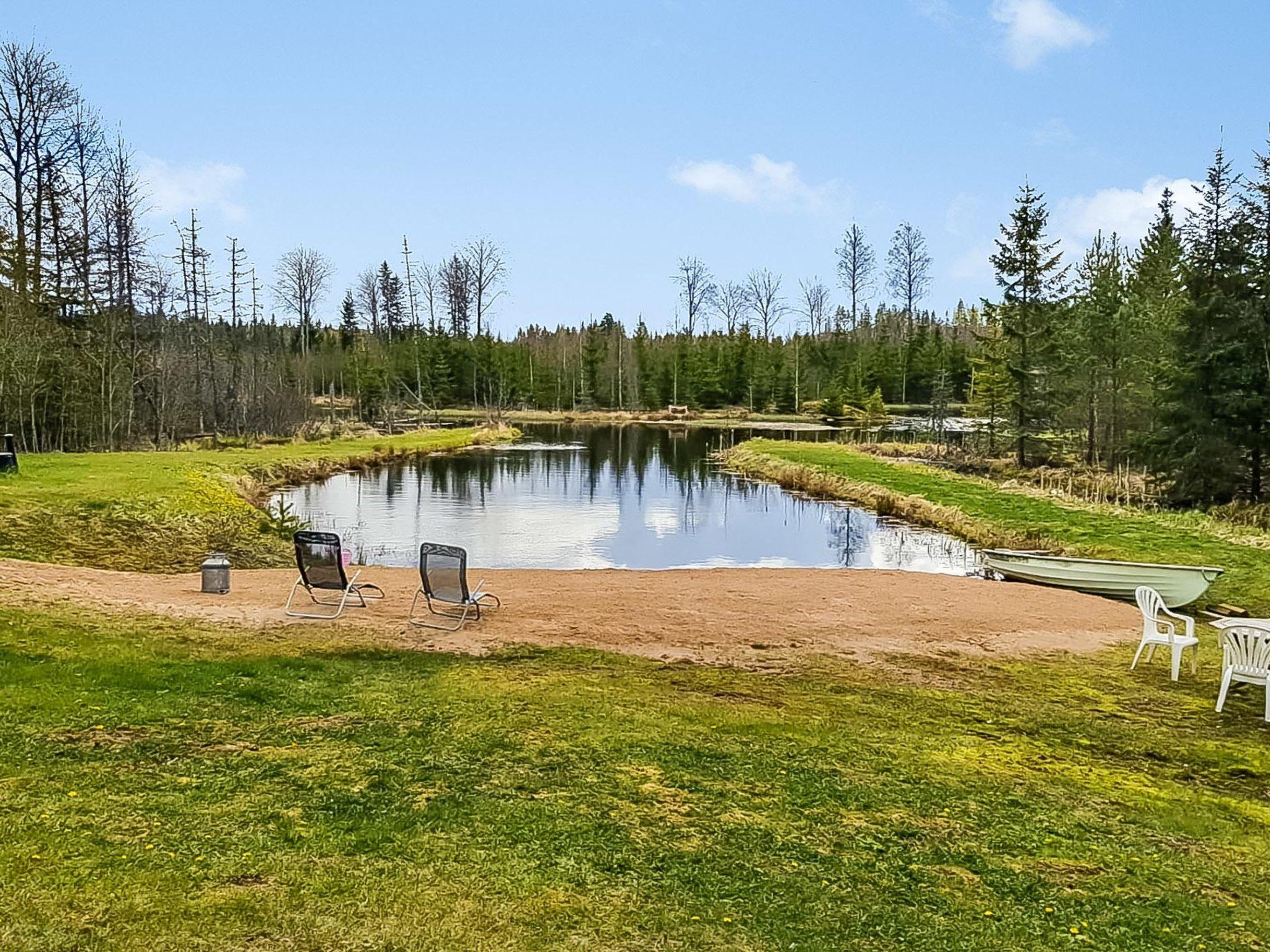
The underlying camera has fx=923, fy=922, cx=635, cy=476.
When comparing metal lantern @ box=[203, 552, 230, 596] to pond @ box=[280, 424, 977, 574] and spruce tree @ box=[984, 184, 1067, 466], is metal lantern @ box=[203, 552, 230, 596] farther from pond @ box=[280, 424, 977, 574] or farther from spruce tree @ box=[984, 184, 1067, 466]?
spruce tree @ box=[984, 184, 1067, 466]

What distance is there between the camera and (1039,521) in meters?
19.8

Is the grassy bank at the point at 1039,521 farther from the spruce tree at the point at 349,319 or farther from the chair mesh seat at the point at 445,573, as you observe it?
the spruce tree at the point at 349,319

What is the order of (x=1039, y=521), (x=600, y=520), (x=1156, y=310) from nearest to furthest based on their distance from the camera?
(x=1039, y=521) → (x=600, y=520) → (x=1156, y=310)

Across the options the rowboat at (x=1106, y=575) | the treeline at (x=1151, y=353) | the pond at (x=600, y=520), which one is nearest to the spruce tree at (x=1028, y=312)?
the treeline at (x=1151, y=353)

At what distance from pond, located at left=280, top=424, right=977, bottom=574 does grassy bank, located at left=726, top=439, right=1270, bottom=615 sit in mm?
925

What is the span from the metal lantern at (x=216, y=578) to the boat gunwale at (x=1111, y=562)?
11946mm

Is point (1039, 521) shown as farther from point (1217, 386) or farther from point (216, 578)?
point (216, 578)

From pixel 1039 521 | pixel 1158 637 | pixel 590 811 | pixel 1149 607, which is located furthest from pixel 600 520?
pixel 590 811

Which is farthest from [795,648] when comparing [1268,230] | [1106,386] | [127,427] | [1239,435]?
[127,427]

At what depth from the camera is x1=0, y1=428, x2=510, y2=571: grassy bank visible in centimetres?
1357

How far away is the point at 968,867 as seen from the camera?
4344 mm

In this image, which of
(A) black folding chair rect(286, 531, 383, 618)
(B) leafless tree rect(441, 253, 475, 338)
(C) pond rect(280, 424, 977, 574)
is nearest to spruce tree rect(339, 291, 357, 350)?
(B) leafless tree rect(441, 253, 475, 338)

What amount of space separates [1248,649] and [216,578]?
1020 cm

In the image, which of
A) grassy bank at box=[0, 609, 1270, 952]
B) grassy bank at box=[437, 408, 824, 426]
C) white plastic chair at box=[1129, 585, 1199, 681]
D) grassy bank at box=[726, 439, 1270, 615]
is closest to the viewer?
grassy bank at box=[0, 609, 1270, 952]
